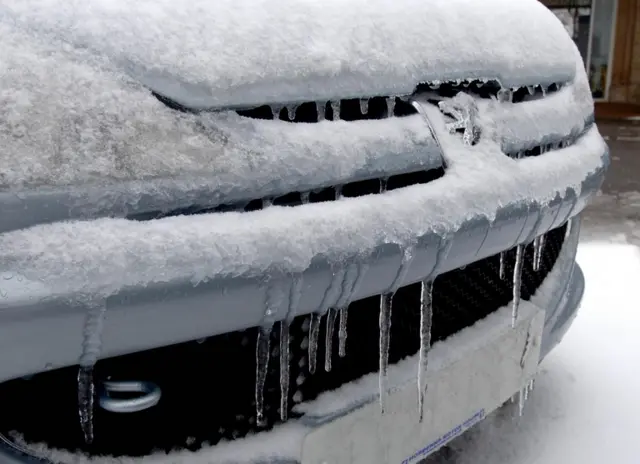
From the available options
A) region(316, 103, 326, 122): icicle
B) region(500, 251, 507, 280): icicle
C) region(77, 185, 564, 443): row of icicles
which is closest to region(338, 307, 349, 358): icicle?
region(77, 185, 564, 443): row of icicles

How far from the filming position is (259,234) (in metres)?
1.05

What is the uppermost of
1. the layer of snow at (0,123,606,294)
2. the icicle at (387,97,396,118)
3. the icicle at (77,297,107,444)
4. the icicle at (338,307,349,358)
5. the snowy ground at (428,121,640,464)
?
the icicle at (387,97,396,118)

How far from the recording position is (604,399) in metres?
2.57

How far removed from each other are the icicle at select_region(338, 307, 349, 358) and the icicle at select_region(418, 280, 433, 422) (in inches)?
6.8

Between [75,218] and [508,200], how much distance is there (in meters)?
0.89

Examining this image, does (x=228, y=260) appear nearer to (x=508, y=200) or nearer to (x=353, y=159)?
(x=353, y=159)

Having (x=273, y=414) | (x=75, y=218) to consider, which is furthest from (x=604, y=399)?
(x=75, y=218)

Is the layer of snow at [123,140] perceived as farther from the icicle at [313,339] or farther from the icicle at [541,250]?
the icicle at [541,250]

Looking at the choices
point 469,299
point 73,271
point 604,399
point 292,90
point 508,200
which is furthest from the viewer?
point 604,399

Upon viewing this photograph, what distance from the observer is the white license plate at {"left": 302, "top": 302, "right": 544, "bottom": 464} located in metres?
1.29

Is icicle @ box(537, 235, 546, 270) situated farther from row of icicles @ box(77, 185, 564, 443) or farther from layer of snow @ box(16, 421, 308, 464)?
layer of snow @ box(16, 421, 308, 464)

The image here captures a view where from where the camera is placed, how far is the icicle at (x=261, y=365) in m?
1.12

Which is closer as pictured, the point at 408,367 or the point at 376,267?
the point at 376,267

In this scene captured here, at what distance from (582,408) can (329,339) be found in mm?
1606
